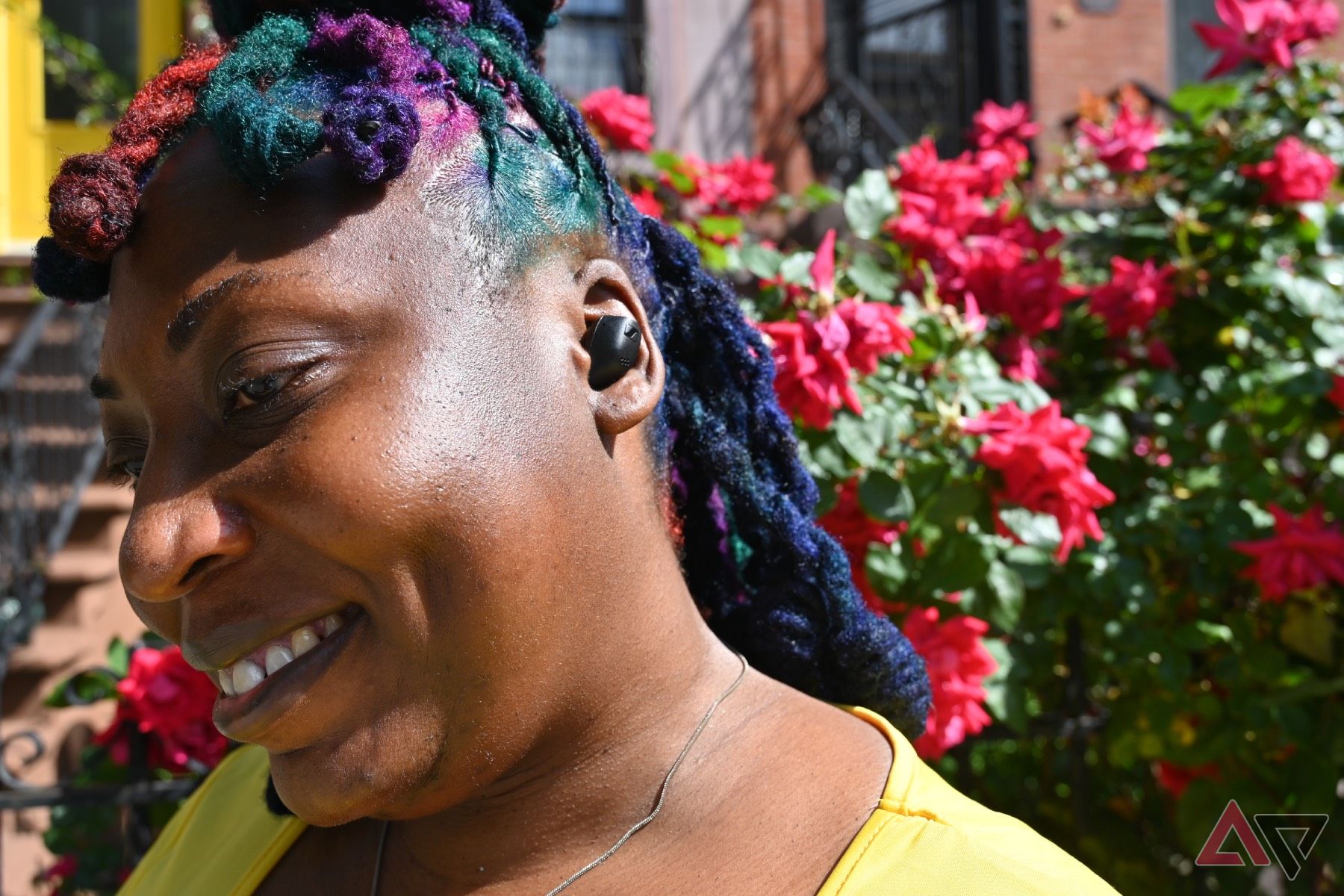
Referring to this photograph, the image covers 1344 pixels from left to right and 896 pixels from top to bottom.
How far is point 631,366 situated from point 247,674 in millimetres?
570

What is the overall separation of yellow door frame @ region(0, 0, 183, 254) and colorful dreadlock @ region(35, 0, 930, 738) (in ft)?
24.3

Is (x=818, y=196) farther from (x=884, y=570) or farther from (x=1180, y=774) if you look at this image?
(x=1180, y=774)

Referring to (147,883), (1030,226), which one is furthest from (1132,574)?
(147,883)

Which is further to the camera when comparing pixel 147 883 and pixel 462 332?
pixel 147 883

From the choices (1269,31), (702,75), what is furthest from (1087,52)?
(1269,31)

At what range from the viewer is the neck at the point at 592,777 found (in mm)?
1453

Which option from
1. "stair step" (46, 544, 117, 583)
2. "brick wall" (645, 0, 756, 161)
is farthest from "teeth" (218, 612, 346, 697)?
"brick wall" (645, 0, 756, 161)

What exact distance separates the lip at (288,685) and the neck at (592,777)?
278 millimetres

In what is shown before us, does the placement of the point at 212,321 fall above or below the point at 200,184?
below

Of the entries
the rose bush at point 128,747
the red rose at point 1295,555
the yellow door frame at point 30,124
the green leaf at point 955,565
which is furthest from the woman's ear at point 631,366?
the yellow door frame at point 30,124

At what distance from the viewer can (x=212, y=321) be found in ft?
4.26

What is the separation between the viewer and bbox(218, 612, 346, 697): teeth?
1.32 metres

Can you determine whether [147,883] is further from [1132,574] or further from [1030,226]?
[1030,226]

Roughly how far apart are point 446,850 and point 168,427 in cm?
64
